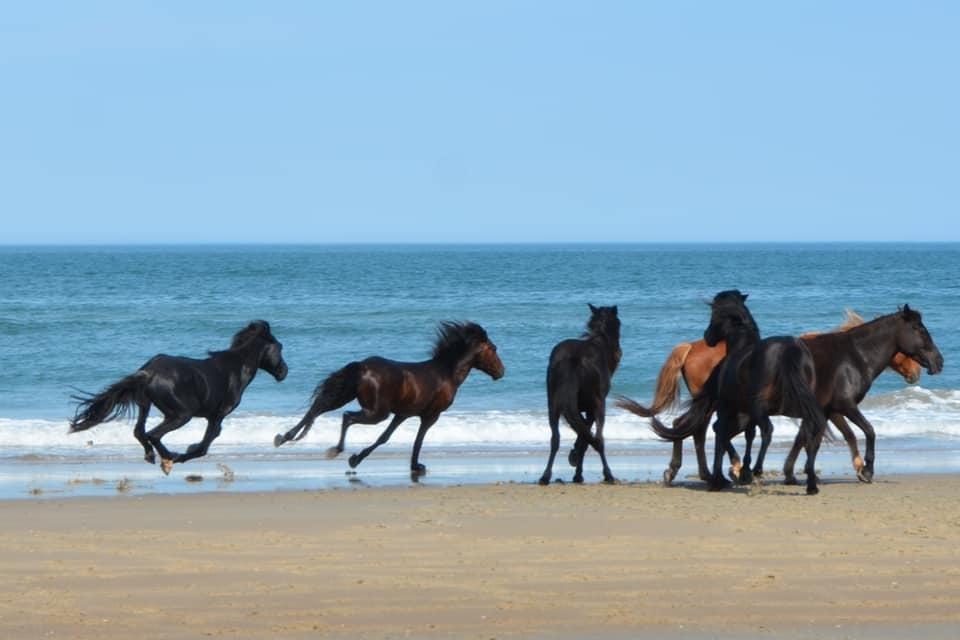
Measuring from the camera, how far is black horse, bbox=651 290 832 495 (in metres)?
11.2

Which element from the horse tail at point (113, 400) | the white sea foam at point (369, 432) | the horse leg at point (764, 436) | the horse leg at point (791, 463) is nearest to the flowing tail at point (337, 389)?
the horse tail at point (113, 400)

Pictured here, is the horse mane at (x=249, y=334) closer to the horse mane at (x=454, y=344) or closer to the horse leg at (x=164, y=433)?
the horse leg at (x=164, y=433)

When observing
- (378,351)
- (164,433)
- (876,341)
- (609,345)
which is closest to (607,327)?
(609,345)

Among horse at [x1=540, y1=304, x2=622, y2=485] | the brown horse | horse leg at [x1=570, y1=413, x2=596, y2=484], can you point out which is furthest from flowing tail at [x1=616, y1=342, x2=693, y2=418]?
horse at [x1=540, y1=304, x2=622, y2=485]

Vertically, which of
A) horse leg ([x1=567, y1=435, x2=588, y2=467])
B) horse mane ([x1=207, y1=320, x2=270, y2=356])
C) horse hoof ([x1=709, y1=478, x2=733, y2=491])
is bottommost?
horse hoof ([x1=709, y1=478, x2=733, y2=491])

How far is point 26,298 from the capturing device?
4794 centimetres

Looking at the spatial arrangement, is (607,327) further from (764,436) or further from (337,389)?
(337,389)

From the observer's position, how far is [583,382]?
40.7 feet

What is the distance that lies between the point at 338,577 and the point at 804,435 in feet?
15.9

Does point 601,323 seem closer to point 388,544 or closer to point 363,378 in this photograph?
point 363,378

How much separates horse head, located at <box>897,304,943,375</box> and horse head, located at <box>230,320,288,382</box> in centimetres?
521

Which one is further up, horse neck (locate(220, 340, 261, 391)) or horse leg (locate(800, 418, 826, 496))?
horse neck (locate(220, 340, 261, 391))

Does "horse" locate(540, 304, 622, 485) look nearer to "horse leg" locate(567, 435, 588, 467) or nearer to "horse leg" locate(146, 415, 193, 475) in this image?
"horse leg" locate(567, 435, 588, 467)

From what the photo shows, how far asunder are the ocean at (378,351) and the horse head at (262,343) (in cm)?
96
